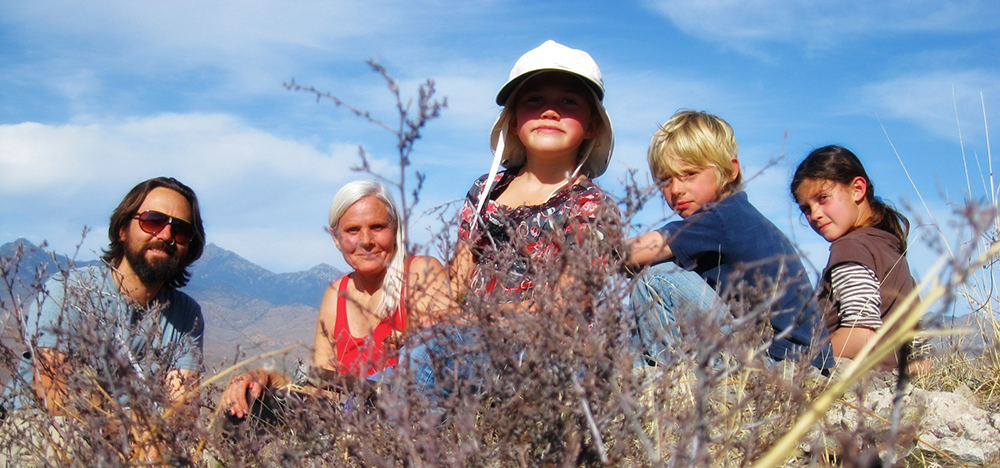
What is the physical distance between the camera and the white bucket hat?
314cm

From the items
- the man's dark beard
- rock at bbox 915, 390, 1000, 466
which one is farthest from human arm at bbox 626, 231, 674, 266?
the man's dark beard

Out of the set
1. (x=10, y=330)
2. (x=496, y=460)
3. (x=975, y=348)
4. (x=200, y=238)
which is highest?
(x=200, y=238)

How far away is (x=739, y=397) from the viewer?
5.93 feet

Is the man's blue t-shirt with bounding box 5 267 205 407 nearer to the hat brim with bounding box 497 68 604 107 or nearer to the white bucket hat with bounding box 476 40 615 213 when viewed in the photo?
the white bucket hat with bounding box 476 40 615 213

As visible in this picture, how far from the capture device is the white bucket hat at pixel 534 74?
314cm

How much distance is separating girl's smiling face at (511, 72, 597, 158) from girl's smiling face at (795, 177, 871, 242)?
1.61m

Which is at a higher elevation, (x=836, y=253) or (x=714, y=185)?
(x=714, y=185)

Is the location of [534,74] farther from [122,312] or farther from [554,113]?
[122,312]

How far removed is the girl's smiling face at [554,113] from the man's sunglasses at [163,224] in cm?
238

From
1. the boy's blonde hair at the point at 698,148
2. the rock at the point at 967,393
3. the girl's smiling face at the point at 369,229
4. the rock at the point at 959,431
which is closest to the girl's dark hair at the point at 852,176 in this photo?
the boy's blonde hair at the point at 698,148

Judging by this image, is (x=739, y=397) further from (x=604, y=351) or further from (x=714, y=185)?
(x=714, y=185)

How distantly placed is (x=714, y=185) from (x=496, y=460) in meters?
2.32

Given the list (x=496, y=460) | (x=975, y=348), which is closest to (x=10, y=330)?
(x=496, y=460)

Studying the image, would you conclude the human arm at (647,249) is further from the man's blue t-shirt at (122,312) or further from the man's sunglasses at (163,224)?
the man's sunglasses at (163,224)
